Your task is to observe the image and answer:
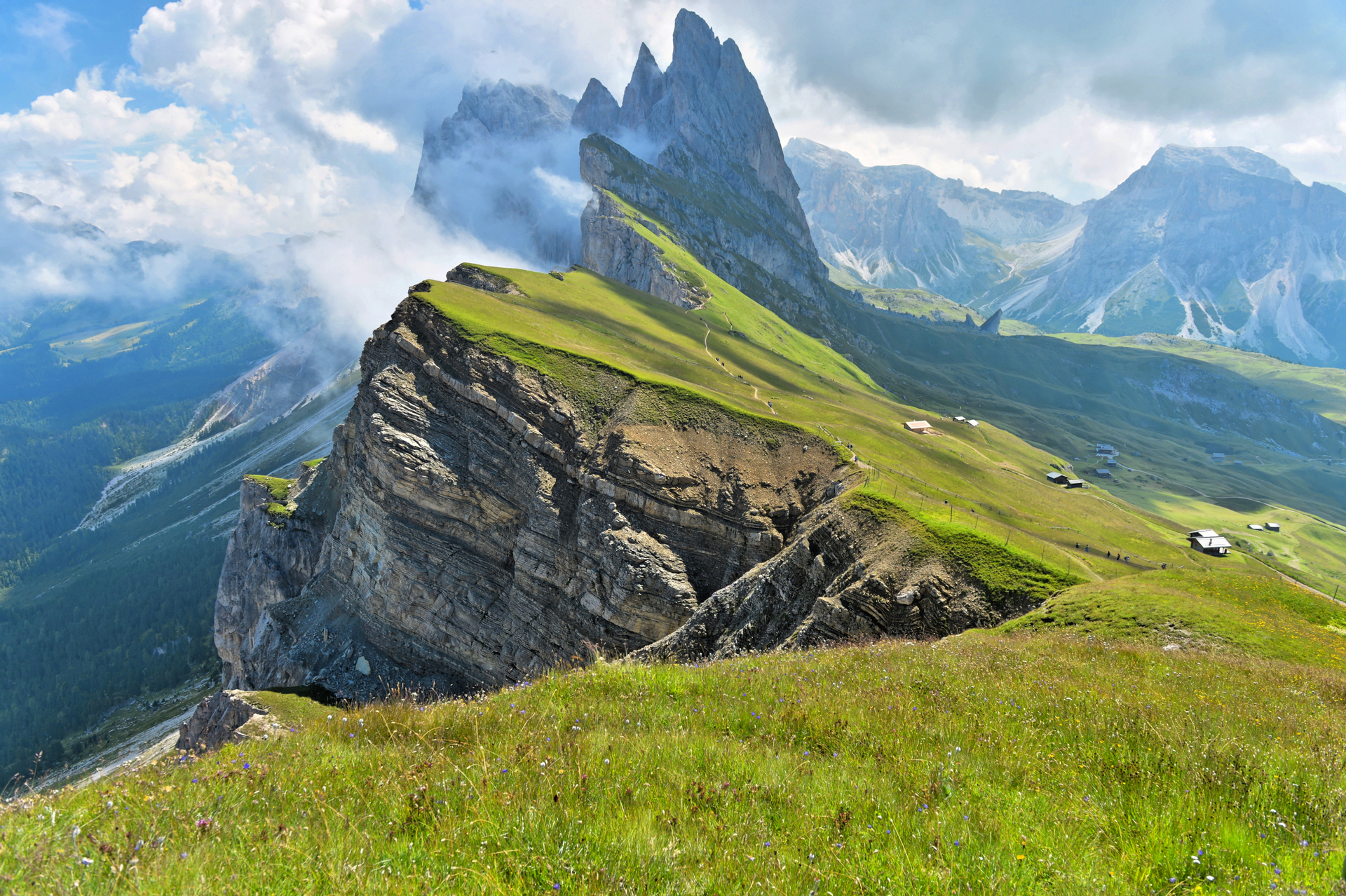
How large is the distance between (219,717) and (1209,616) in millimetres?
58473

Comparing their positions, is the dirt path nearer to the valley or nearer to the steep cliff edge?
the valley

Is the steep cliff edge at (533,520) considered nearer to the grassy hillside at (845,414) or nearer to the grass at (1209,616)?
the grassy hillside at (845,414)

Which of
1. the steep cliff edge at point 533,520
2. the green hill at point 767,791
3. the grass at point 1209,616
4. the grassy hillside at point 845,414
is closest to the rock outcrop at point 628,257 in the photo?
the grassy hillside at point 845,414

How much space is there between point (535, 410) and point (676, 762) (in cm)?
5240

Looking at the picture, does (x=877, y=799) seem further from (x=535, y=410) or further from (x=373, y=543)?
(x=373, y=543)

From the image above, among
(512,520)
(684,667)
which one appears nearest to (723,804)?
(684,667)

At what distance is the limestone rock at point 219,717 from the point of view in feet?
133

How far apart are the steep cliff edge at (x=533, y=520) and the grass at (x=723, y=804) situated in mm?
30043

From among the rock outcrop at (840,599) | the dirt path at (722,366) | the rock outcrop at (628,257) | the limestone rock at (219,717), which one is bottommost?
the limestone rock at (219,717)

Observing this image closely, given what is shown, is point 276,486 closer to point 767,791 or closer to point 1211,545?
point 767,791

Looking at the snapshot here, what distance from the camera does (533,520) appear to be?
53.4 metres

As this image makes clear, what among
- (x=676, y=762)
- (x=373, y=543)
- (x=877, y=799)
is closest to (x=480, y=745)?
(x=676, y=762)

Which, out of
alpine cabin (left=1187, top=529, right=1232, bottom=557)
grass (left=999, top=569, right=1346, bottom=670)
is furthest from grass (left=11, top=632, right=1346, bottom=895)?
alpine cabin (left=1187, top=529, right=1232, bottom=557)

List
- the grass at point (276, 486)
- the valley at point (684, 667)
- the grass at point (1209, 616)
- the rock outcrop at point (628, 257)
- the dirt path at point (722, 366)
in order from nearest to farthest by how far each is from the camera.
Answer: the valley at point (684, 667) < the grass at point (1209, 616) < the dirt path at point (722, 366) < the grass at point (276, 486) < the rock outcrop at point (628, 257)
